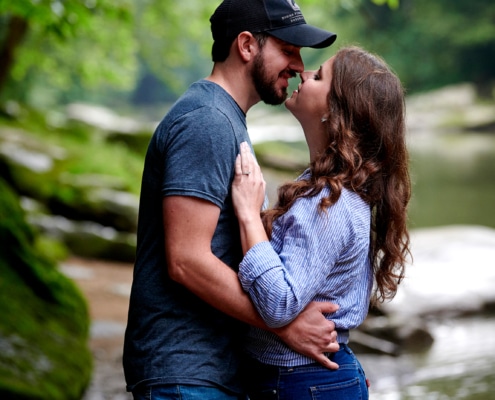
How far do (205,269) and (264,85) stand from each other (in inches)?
26.3

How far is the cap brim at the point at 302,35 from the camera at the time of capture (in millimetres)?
2668

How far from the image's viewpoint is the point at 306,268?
95.8 inches

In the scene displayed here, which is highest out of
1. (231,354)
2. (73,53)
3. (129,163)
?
(73,53)

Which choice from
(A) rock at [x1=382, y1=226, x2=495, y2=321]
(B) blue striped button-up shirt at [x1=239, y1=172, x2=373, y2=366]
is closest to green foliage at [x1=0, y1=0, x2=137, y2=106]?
(B) blue striped button-up shirt at [x1=239, y1=172, x2=373, y2=366]

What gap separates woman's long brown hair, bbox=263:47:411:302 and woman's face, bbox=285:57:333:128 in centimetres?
3

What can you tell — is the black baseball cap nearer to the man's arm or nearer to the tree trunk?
the man's arm

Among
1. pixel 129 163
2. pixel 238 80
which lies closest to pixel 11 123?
pixel 129 163

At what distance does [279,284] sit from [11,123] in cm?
1519

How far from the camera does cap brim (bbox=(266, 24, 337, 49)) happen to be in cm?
267

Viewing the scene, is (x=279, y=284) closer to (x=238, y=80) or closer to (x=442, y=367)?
(x=238, y=80)

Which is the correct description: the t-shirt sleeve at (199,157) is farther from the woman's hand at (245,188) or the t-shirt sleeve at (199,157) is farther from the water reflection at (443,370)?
the water reflection at (443,370)

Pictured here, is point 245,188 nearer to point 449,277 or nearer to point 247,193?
point 247,193

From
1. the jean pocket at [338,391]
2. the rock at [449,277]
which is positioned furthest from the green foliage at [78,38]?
the rock at [449,277]

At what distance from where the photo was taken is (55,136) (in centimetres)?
1733
